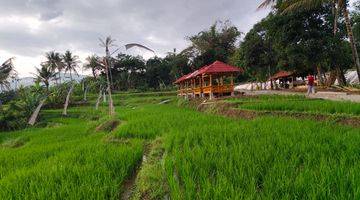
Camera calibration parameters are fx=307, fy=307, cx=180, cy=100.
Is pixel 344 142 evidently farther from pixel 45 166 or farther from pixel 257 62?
pixel 257 62

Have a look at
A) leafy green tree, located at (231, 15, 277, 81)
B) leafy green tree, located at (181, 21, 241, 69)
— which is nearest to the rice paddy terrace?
leafy green tree, located at (231, 15, 277, 81)

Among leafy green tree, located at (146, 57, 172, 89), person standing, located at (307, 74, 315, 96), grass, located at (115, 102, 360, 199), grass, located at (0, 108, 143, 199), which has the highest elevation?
leafy green tree, located at (146, 57, 172, 89)

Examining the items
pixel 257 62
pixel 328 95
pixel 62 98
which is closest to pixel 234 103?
pixel 328 95

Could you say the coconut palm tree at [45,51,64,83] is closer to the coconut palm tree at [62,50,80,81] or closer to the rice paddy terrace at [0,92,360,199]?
the coconut palm tree at [62,50,80,81]

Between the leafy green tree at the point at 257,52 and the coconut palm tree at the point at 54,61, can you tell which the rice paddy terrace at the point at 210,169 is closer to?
the leafy green tree at the point at 257,52

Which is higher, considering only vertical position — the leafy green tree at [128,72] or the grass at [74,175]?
the leafy green tree at [128,72]

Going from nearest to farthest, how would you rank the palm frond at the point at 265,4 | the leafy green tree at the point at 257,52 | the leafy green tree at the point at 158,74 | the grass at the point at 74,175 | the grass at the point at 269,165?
the grass at the point at 269,165, the grass at the point at 74,175, the palm frond at the point at 265,4, the leafy green tree at the point at 257,52, the leafy green tree at the point at 158,74

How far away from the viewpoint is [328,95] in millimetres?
12844

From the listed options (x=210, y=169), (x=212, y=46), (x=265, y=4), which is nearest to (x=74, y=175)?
(x=210, y=169)

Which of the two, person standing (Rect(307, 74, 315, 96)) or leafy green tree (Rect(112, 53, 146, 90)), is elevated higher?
leafy green tree (Rect(112, 53, 146, 90))

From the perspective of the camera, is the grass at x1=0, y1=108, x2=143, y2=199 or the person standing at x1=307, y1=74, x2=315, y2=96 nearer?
the grass at x1=0, y1=108, x2=143, y2=199

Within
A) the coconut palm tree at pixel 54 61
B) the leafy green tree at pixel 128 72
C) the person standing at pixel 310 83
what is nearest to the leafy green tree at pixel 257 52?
the person standing at pixel 310 83

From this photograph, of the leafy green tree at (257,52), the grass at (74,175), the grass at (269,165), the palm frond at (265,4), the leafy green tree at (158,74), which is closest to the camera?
the grass at (269,165)

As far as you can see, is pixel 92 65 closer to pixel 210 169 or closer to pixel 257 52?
pixel 257 52
